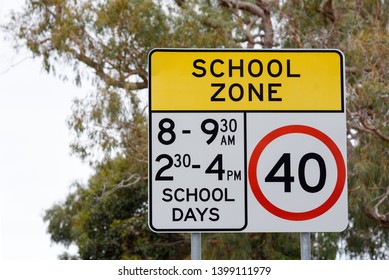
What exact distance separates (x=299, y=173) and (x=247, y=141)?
0.27 m

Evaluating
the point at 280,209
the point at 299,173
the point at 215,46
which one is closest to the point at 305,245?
the point at 280,209

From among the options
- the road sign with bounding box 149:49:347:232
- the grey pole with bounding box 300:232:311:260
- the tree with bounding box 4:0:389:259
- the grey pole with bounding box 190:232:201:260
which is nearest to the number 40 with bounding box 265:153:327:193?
the road sign with bounding box 149:49:347:232

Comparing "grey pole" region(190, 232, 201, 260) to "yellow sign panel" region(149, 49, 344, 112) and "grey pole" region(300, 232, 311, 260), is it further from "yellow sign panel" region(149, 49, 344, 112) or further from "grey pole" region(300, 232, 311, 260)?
"yellow sign panel" region(149, 49, 344, 112)

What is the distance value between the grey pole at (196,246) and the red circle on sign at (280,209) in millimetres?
316

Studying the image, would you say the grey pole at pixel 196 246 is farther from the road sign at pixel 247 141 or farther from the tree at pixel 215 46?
the tree at pixel 215 46

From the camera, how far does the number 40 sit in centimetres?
392

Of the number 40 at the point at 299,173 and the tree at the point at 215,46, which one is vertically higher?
the tree at the point at 215,46

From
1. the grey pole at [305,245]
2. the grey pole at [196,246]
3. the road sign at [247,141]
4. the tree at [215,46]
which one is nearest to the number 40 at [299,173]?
the road sign at [247,141]

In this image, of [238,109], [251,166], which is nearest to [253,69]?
[238,109]

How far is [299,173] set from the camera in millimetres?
3922

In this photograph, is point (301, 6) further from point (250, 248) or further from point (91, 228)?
point (91, 228)

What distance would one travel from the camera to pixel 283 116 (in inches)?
157

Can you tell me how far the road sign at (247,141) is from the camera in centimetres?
389

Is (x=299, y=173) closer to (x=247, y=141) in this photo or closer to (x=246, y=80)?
(x=247, y=141)
